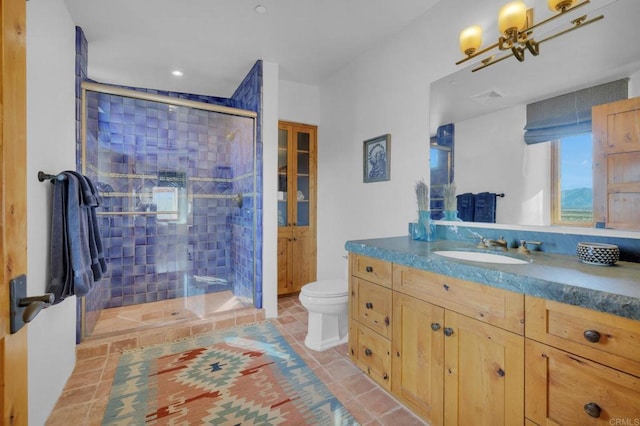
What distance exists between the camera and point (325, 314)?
7.45 feet

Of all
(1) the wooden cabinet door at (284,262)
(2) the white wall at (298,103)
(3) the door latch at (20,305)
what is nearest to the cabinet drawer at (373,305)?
(3) the door latch at (20,305)

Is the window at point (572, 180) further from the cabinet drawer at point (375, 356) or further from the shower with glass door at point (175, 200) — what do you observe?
the shower with glass door at point (175, 200)

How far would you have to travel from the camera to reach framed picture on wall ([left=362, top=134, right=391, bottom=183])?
2480 millimetres

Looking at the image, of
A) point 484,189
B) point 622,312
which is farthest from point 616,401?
point 484,189

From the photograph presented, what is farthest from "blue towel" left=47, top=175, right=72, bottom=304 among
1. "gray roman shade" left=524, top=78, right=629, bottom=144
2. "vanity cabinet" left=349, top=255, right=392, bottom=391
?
"gray roman shade" left=524, top=78, right=629, bottom=144

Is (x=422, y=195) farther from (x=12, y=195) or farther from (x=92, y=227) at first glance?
(x=92, y=227)

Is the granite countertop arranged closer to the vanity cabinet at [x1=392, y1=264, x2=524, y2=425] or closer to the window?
the vanity cabinet at [x1=392, y1=264, x2=524, y2=425]

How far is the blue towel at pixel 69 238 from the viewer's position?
1.60 meters

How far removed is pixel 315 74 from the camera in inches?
127

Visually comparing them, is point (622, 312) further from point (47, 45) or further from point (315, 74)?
point (315, 74)

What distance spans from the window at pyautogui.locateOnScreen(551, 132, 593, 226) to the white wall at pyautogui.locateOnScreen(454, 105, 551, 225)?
0.14 ft

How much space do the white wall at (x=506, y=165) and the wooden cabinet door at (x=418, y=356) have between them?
31.4 inches
